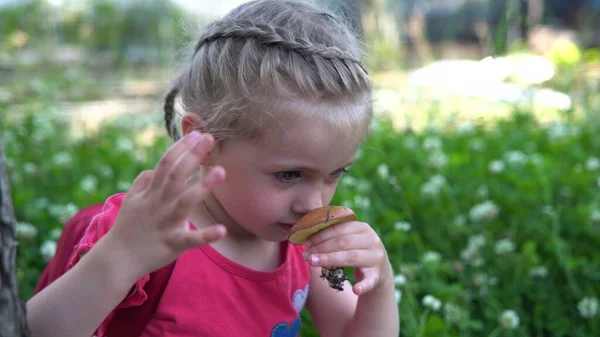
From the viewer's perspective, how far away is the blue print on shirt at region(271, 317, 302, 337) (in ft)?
5.19

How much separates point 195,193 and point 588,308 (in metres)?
1.47

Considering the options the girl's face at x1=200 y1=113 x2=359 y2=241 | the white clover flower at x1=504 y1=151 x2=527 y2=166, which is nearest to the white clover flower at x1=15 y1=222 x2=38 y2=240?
the girl's face at x1=200 y1=113 x2=359 y2=241

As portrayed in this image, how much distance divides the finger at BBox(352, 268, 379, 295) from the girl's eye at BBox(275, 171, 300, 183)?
0.23 metres

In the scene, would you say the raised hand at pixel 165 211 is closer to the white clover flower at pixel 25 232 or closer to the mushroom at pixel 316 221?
the mushroom at pixel 316 221

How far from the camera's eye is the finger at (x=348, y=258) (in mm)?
1338

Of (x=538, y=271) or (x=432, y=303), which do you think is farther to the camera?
(x=538, y=271)

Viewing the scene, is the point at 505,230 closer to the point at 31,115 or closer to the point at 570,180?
the point at 570,180

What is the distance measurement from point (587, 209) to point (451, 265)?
520 millimetres

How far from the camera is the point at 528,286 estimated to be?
87.2 inches

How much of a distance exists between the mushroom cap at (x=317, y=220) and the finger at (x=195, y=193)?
0.33 meters

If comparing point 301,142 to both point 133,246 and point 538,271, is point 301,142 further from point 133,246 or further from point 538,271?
point 538,271

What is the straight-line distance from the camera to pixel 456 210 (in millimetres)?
2631

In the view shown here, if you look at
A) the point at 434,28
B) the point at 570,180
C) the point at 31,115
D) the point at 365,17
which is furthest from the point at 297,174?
the point at 434,28

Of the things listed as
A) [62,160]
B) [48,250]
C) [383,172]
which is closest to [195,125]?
[48,250]
